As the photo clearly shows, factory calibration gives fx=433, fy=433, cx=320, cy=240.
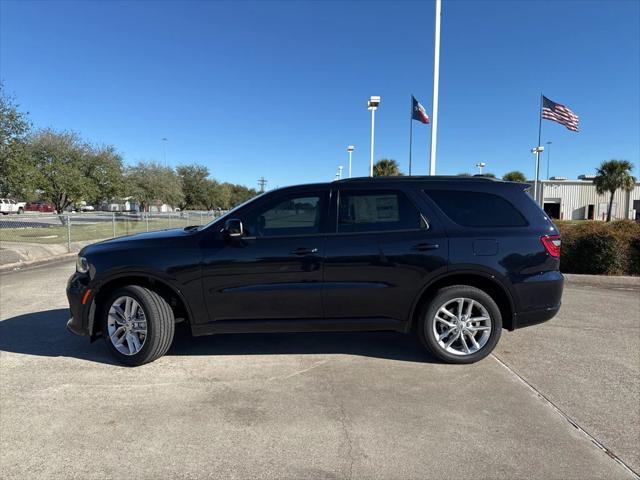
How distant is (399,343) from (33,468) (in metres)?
3.50

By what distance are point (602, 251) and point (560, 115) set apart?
1074cm

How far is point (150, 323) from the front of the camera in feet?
13.5

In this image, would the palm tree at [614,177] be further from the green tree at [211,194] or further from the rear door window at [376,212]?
the rear door window at [376,212]

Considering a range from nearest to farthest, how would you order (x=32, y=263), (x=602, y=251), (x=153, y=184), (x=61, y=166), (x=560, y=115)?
A: (x=602, y=251), (x=32, y=263), (x=560, y=115), (x=61, y=166), (x=153, y=184)

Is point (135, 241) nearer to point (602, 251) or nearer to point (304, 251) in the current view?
Answer: point (304, 251)

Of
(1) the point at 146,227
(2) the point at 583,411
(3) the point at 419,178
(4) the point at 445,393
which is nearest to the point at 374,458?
(4) the point at 445,393

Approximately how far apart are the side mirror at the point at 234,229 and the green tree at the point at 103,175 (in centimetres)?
2603

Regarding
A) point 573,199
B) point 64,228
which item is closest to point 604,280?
point 64,228

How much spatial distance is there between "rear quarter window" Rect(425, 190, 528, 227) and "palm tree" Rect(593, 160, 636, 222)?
56.6 metres

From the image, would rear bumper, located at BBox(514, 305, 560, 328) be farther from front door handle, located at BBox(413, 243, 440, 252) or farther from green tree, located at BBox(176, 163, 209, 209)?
green tree, located at BBox(176, 163, 209, 209)

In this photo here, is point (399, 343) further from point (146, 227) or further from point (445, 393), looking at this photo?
point (146, 227)

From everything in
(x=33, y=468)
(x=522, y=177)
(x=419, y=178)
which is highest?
(x=522, y=177)

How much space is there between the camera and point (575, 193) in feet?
193

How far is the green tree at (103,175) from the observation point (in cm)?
2741
